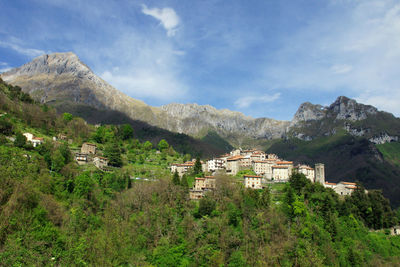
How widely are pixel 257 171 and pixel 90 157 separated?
169 feet

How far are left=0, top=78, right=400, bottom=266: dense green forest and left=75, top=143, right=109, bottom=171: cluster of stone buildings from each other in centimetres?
359

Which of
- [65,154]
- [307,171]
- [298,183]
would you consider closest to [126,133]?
[65,154]

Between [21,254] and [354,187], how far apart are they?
84.1 metres

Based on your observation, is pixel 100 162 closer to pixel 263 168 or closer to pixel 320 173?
pixel 263 168

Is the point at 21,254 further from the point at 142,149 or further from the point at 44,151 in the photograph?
the point at 142,149

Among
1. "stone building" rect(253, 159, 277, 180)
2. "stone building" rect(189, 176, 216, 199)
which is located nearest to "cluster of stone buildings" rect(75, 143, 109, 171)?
"stone building" rect(189, 176, 216, 199)

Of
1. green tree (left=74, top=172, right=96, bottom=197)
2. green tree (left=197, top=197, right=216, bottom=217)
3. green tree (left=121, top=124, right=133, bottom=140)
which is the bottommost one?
green tree (left=197, top=197, right=216, bottom=217)

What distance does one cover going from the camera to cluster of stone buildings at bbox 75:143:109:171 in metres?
81.3

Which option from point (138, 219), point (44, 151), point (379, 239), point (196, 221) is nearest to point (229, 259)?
point (196, 221)

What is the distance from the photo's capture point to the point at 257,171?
8894 centimetres

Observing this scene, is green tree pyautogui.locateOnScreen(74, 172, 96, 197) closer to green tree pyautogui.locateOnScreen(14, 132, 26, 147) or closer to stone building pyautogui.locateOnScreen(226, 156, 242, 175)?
green tree pyautogui.locateOnScreen(14, 132, 26, 147)

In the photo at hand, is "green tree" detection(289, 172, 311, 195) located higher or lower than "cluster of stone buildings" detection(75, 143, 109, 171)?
lower

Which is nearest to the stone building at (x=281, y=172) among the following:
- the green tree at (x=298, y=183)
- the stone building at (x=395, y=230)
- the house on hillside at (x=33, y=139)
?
the green tree at (x=298, y=183)

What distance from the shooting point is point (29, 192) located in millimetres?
41750
